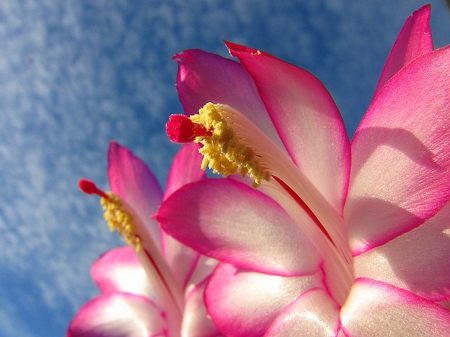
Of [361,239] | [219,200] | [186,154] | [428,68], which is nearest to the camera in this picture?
[428,68]

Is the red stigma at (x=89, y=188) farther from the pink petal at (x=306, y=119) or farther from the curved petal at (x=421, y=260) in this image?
the curved petal at (x=421, y=260)

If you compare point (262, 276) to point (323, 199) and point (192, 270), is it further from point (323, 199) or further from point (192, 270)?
point (192, 270)

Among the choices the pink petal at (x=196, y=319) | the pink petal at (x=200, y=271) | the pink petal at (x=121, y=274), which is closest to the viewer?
the pink petal at (x=196, y=319)

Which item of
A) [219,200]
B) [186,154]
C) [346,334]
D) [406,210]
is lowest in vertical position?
[346,334]

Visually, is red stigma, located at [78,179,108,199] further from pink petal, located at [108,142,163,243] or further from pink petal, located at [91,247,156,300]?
pink petal, located at [91,247,156,300]

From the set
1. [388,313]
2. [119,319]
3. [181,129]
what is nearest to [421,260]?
[388,313]

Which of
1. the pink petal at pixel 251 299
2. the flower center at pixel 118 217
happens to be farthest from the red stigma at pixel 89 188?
the pink petal at pixel 251 299

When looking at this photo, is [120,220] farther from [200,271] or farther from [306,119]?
[306,119]

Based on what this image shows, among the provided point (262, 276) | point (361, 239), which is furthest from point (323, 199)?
point (262, 276)
